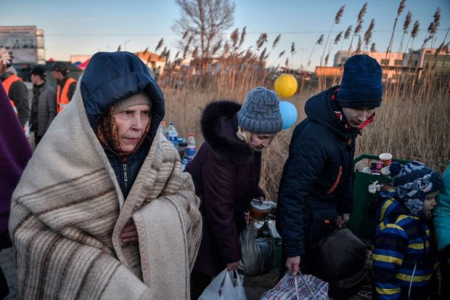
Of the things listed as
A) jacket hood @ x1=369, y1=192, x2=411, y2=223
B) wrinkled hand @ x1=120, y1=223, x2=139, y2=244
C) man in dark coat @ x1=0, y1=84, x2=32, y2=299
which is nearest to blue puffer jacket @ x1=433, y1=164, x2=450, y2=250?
jacket hood @ x1=369, y1=192, x2=411, y2=223

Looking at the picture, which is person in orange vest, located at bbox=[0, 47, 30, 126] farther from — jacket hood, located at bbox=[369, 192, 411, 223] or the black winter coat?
jacket hood, located at bbox=[369, 192, 411, 223]

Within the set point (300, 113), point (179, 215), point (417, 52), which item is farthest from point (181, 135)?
point (179, 215)

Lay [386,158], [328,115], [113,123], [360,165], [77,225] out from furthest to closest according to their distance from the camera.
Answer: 1. [360,165]
2. [386,158]
3. [328,115]
4. [113,123]
5. [77,225]

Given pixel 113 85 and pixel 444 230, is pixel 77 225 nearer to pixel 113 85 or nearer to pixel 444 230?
pixel 113 85

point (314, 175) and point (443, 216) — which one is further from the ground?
point (314, 175)

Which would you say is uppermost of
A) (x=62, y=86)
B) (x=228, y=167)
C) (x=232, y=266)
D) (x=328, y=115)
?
(x=328, y=115)

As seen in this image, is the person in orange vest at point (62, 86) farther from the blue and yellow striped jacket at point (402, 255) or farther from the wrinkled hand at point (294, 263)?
the blue and yellow striped jacket at point (402, 255)

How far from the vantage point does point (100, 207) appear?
1.39 meters

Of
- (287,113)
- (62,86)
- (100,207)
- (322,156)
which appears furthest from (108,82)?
(62,86)

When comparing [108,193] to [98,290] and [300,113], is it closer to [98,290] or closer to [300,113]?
[98,290]

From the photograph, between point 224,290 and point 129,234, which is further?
point 224,290

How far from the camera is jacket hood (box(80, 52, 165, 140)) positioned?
1.37 metres

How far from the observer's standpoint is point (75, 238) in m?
1.36

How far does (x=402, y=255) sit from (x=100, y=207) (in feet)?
5.77
